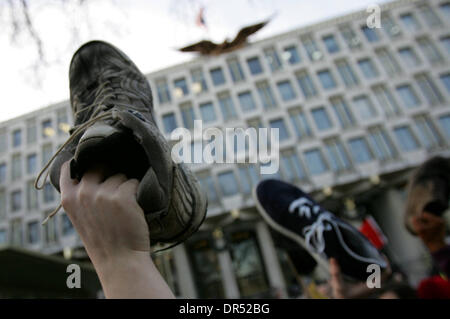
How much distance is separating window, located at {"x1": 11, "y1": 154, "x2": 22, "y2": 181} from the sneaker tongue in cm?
1836

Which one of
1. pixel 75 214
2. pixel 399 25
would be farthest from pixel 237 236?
pixel 399 25

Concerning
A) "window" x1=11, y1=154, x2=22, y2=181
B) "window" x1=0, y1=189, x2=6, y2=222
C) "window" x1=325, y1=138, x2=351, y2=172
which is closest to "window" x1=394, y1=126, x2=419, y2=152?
"window" x1=325, y1=138, x2=351, y2=172

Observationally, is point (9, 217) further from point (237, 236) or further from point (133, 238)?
point (133, 238)

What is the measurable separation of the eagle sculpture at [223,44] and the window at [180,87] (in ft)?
8.66

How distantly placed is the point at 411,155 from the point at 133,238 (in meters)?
16.3

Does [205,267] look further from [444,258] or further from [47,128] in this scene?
[444,258]

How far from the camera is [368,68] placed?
15.3 metres

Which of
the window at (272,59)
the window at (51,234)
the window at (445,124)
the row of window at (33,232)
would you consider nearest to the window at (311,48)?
the window at (272,59)

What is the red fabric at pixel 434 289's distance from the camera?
1.27 meters

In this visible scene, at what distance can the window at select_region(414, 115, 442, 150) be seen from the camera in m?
13.9

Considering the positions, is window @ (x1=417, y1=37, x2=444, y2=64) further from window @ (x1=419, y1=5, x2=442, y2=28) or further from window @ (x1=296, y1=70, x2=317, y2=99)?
window @ (x1=296, y1=70, x2=317, y2=99)

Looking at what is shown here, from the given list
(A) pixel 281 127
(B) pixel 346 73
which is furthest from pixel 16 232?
(B) pixel 346 73

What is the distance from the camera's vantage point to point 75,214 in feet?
1.89

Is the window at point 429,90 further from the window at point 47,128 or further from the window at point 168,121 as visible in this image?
the window at point 47,128
